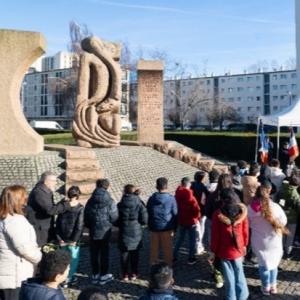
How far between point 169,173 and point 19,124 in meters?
4.87

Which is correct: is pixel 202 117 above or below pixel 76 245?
above

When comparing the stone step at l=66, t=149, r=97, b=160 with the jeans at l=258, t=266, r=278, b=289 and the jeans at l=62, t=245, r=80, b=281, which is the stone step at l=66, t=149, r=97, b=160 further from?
the jeans at l=258, t=266, r=278, b=289

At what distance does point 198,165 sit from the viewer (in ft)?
49.7

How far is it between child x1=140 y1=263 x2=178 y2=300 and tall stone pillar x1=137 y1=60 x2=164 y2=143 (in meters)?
14.4

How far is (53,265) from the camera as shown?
9.91 ft

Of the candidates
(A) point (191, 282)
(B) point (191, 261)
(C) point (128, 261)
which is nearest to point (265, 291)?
(A) point (191, 282)

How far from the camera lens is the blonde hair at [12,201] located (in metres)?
4.04

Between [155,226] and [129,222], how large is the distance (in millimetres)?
464

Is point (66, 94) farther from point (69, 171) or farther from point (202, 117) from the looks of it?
point (202, 117)

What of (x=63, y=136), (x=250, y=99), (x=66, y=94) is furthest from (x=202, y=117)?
(x=63, y=136)

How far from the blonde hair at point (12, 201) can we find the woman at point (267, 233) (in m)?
2.99

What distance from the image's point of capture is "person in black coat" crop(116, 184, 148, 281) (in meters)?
5.95

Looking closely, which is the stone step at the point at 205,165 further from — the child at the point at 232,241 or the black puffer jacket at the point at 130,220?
the child at the point at 232,241

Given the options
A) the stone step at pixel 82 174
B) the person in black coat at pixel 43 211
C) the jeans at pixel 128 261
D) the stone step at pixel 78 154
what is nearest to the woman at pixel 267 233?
the jeans at pixel 128 261
